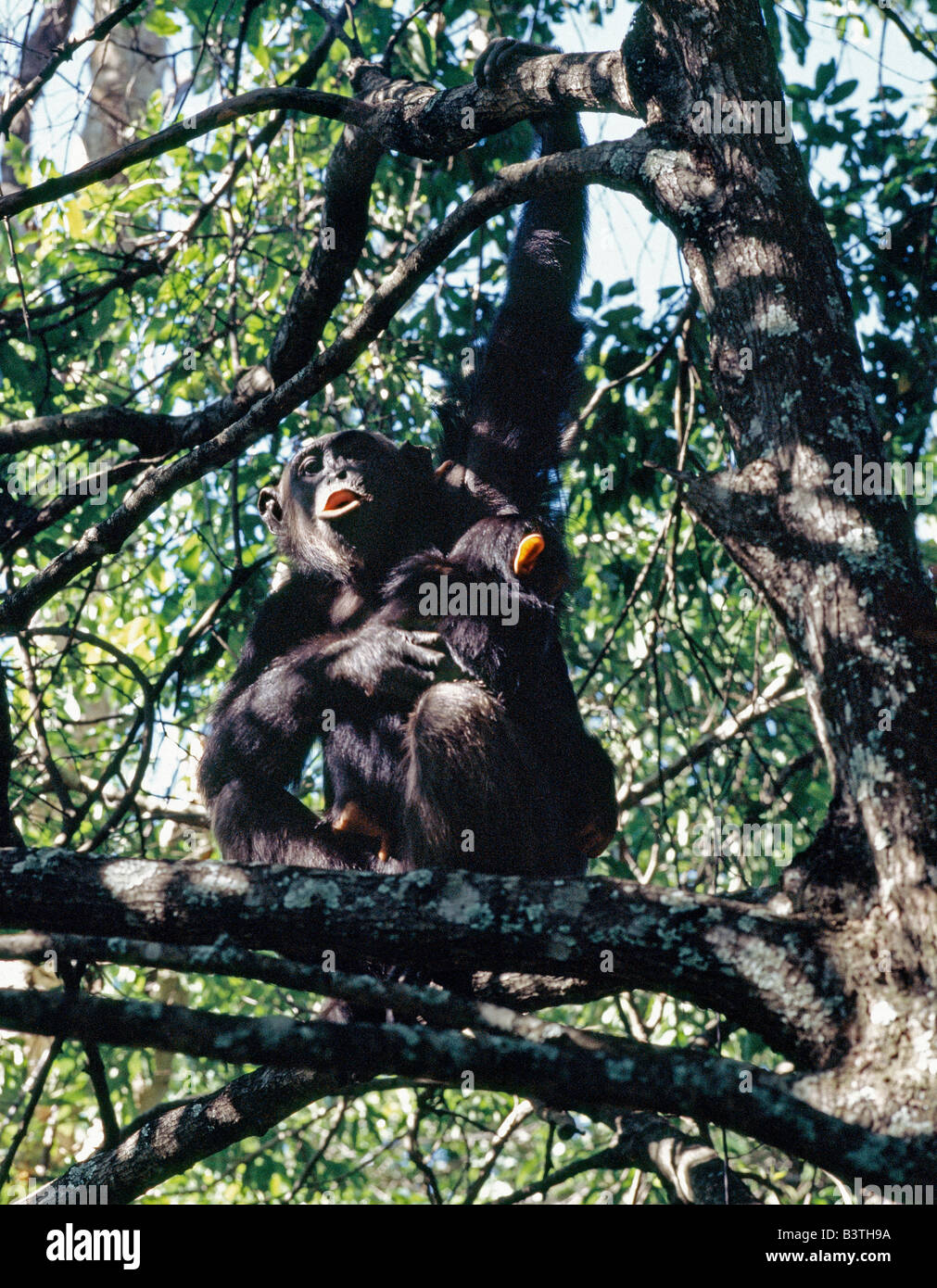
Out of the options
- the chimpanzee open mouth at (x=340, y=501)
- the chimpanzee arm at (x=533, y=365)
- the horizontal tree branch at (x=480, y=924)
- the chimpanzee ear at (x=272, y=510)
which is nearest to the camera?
the horizontal tree branch at (x=480, y=924)

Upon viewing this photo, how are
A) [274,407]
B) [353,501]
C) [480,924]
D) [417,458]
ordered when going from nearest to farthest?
[480,924] < [274,407] < [353,501] < [417,458]

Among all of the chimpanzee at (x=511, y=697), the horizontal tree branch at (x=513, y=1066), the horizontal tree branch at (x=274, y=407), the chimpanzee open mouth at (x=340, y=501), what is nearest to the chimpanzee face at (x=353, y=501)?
the chimpanzee open mouth at (x=340, y=501)

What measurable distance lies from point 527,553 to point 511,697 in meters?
0.60

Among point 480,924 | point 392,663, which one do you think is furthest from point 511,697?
point 480,924

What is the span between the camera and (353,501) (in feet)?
18.3

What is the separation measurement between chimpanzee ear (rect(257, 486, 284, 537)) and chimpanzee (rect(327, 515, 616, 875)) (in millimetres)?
1208

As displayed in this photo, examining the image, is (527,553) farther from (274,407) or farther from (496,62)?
(496,62)

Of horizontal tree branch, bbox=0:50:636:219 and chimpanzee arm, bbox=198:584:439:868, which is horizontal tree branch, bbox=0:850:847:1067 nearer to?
chimpanzee arm, bbox=198:584:439:868

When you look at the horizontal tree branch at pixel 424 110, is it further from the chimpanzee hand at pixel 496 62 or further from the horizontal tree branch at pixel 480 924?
the horizontal tree branch at pixel 480 924

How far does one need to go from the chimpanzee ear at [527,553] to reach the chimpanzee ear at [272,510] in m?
1.75

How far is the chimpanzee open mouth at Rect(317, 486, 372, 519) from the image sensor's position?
5555 millimetres

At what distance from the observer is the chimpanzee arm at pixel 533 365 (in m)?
5.31

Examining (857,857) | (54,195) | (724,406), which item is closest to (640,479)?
(724,406)
